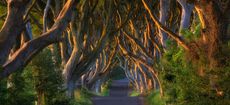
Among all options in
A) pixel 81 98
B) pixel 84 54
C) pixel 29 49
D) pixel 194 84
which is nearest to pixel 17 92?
pixel 29 49

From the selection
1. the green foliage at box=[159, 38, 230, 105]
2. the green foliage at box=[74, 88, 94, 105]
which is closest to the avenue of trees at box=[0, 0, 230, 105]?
the green foliage at box=[159, 38, 230, 105]

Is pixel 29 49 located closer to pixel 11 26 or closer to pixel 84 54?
pixel 11 26

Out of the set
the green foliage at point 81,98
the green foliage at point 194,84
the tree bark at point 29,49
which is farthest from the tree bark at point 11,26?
the green foliage at point 81,98

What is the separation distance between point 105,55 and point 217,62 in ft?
97.7

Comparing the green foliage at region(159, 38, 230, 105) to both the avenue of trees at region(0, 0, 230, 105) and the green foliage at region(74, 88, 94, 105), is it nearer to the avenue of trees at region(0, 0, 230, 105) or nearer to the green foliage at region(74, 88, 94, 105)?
the avenue of trees at region(0, 0, 230, 105)

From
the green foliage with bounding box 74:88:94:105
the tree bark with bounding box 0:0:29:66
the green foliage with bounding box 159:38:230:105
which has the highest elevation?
the tree bark with bounding box 0:0:29:66

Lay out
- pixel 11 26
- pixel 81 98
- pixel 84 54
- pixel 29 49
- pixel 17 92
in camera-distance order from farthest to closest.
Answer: pixel 81 98 < pixel 84 54 < pixel 17 92 < pixel 29 49 < pixel 11 26

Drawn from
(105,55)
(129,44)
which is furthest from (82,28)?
(105,55)

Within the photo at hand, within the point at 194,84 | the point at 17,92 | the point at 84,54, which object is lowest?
the point at 194,84

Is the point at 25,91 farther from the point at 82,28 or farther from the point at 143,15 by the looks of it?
the point at 143,15

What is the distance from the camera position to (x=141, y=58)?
Result: 98.7 feet

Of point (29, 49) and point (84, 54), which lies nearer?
point (29, 49)

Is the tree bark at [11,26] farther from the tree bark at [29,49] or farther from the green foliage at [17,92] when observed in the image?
the green foliage at [17,92]

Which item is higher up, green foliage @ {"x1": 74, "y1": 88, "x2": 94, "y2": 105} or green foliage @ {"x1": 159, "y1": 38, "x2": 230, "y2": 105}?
green foliage @ {"x1": 74, "y1": 88, "x2": 94, "y2": 105}
